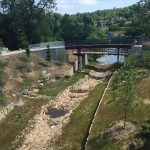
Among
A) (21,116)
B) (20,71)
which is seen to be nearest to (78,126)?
(21,116)

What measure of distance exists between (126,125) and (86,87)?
118 feet

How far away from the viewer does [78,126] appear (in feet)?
196

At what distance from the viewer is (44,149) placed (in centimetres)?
5238

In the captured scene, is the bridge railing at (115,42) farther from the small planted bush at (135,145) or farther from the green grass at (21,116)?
the small planted bush at (135,145)

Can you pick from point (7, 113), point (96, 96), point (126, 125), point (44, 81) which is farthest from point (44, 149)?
point (44, 81)

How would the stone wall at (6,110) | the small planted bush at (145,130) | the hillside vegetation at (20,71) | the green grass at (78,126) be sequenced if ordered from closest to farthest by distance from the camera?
the small planted bush at (145,130) → the green grass at (78,126) → the stone wall at (6,110) → the hillside vegetation at (20,71)

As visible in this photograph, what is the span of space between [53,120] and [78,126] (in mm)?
7453

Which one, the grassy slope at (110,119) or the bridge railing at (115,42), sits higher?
the bridge railing at (115,42)

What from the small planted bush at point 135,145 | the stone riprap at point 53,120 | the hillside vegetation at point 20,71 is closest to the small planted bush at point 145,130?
the small planted bush at point 135,145

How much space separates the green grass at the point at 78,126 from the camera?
52.7m

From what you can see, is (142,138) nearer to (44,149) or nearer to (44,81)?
(44,149)

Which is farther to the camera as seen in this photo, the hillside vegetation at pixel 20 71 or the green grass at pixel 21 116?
the hillside vegetation at pixel 20 71

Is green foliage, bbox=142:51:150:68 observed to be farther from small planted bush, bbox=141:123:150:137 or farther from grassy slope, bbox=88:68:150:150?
small planted bush, bbox=141:123:150:137

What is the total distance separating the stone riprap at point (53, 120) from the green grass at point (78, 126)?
1.34 metres
